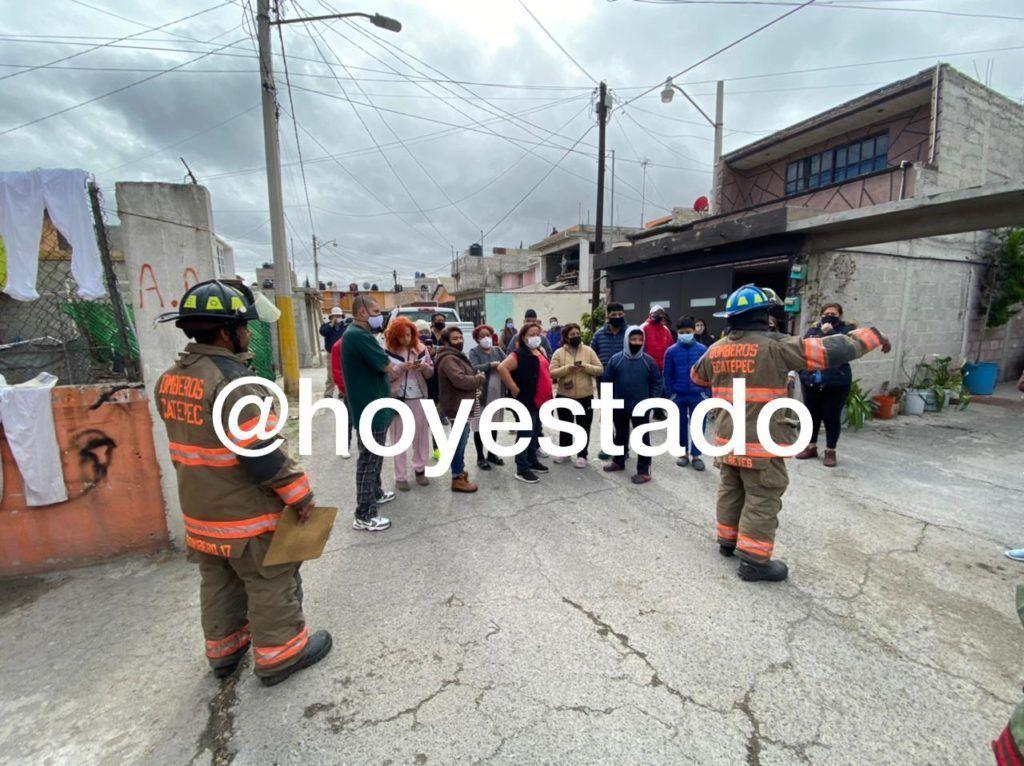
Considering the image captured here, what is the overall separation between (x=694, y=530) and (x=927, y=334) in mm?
8329

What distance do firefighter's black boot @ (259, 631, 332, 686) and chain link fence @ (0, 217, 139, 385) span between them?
7.83ft

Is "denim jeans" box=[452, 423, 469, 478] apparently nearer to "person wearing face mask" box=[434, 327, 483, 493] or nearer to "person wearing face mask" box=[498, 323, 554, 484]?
"person wearing face mask" box=[434, 327, 483, 493]

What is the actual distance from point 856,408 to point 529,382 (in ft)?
17.4

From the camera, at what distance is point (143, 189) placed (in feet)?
10.2

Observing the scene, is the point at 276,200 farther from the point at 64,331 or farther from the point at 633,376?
the point at 633,376

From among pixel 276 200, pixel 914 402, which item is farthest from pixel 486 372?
pixel 914 402

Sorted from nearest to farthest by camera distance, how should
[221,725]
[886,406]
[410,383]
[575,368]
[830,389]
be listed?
1. [221,725]
2. [410,383]
3. [575,368]
4. [830,389]
5. [886,406]

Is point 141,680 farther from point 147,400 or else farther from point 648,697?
point 648,697

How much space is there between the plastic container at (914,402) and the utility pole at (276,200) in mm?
11405

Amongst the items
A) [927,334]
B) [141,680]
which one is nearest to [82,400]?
[141,680]

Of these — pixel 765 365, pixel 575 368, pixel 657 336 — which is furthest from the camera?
pixel 657 336

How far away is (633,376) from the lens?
194 inches

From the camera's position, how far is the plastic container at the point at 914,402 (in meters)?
7.77

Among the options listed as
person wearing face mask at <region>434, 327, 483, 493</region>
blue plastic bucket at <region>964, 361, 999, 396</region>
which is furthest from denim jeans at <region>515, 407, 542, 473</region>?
blue plastic bucket at <region>964, 361, 999, 396</region>
